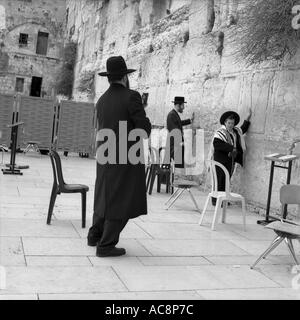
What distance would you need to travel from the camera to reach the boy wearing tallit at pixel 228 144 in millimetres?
7328

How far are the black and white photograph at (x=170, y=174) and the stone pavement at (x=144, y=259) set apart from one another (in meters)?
0.02

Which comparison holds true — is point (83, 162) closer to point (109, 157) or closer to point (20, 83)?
point (109, 157)

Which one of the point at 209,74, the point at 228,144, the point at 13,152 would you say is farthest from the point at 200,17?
the point at 13,152

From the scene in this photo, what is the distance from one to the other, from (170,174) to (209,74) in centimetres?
233

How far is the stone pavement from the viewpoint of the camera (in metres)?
3.58

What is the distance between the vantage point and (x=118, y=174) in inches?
169

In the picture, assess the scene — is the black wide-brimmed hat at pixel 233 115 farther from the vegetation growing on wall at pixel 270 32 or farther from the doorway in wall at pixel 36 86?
the doorway in wall at pixel 36 86

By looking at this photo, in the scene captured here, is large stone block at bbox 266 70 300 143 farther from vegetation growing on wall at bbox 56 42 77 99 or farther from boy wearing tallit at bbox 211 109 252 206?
vegetation growing on wall at bbox 56 42 77 99

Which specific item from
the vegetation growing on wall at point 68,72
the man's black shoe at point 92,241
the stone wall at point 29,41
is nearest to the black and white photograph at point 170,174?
the man's black shoe at point 92,241

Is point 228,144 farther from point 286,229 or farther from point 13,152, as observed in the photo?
point 13,152

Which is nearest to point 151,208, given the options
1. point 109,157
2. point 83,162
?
point 109,157

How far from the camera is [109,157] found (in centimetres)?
436

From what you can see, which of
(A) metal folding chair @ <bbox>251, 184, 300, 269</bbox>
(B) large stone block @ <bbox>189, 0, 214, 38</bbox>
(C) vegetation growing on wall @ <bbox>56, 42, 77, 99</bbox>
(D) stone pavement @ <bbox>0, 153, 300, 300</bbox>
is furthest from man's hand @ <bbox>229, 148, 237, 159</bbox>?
(C) vegetation growing on wall @ <bbox>56, 42, 77, 99</bbox>

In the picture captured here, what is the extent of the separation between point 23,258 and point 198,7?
295 inches
